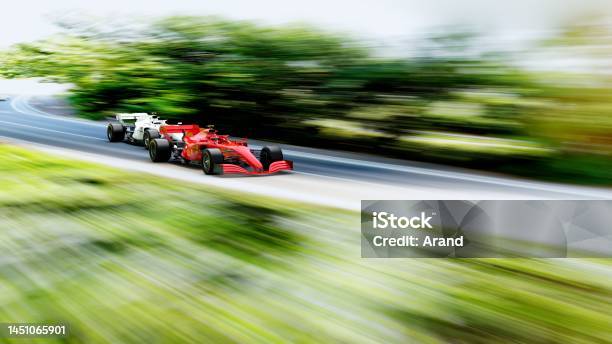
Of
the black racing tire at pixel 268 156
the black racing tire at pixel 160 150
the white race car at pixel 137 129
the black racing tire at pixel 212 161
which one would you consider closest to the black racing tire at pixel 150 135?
the white race car at pixel 137 129

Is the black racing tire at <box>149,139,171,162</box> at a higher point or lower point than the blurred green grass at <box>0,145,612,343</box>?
higher

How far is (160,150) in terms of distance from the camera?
8984 mm

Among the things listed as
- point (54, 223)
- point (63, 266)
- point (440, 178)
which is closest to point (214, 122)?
point (440, 178)

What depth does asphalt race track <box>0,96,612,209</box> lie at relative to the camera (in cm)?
699

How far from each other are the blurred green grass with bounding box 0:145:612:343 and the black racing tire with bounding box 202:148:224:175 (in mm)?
2196

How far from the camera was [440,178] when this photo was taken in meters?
8.24

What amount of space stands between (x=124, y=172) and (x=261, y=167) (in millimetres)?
1881

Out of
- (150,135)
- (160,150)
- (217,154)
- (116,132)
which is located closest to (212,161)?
(217,154)

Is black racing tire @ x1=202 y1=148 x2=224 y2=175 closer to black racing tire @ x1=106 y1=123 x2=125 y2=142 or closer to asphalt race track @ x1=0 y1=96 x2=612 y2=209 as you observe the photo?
asphalt race track @ x1=0 y1=96 x2=612 y2=209

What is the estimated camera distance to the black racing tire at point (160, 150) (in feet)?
29.5

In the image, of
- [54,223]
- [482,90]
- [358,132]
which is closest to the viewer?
[54,223]

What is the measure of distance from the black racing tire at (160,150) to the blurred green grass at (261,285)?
3.38m

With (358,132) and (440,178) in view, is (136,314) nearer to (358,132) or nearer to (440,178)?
(440,178)

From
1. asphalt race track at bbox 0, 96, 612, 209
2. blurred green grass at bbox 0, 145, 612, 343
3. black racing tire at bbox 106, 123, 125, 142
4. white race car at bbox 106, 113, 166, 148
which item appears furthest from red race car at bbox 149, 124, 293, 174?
black racing tire at bbox 106, 123, 125, 142
